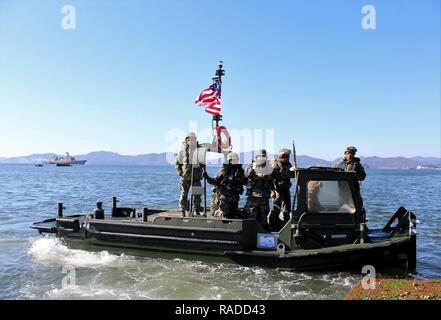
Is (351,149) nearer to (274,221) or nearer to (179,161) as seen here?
(274,221)

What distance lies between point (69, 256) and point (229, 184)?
4517 millimetres

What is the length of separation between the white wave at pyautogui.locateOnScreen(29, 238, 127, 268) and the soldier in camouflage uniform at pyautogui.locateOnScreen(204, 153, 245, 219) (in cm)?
268

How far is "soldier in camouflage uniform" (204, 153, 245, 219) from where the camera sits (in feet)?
32.6

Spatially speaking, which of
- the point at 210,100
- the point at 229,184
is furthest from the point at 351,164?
the point at 210,100

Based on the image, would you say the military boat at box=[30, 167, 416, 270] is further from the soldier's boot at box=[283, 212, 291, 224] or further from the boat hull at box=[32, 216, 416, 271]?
the soldier's boot at box=[283, 212, 291, 224]

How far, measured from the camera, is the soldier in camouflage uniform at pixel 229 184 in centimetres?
994

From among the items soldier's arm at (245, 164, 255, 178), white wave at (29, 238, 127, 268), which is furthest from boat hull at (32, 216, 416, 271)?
soldier's arm at (245, 164, 255, 178)

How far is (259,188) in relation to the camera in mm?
9805

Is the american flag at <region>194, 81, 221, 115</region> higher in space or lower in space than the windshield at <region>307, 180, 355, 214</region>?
higher

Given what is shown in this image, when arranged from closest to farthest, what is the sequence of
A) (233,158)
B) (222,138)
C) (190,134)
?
(233,158) < (190,134) < (222,138)

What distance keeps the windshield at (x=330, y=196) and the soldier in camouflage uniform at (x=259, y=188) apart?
3.51 feet

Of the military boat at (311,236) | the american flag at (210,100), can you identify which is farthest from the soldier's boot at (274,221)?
the american flag at (210,100)
